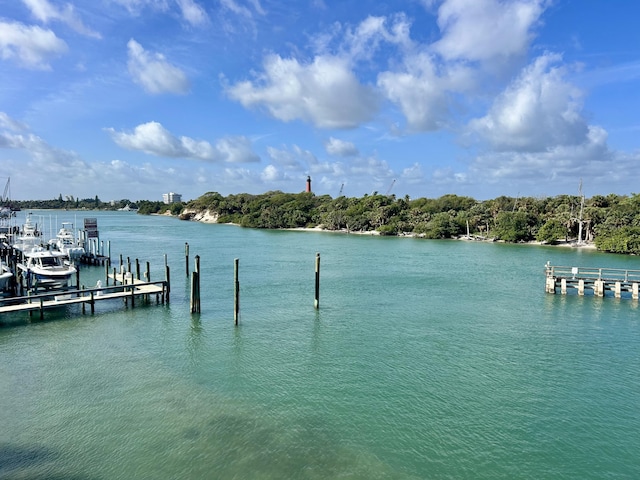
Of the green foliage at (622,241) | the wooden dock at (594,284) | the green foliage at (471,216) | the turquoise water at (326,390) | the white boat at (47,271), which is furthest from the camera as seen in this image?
the green foliage at (471,216)

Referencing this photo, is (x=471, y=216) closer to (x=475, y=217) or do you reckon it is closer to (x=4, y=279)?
(x=475, y=217)

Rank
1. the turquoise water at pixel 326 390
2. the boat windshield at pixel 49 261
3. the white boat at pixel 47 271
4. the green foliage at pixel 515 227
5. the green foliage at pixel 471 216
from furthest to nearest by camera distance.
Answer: the green foliage at pixel 515 227, the green foliage at pixel 471 216, the boat windshield at pixel 49 261, the white boat at pixel 47 271, the turquoise water at pixel 326 390

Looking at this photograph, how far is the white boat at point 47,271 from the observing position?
31.4 m

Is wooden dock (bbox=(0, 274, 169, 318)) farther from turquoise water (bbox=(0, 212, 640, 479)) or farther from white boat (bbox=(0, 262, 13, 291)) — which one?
white boat (bbox=(0, 262, 13, 291))

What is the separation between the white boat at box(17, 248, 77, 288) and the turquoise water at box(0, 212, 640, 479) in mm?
6068

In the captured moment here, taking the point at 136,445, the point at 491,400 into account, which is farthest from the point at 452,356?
the point at 136,445

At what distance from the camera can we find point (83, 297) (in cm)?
2764

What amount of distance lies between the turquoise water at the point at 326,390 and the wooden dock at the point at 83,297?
85cm

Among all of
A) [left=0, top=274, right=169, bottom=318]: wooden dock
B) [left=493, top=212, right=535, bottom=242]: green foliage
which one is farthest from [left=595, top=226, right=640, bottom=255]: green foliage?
[left=0, top=274, right=169, bottom=318]: wooden dock

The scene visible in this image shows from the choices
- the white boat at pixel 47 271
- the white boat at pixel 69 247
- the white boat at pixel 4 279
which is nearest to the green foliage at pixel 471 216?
the white boat at pixel 69 247

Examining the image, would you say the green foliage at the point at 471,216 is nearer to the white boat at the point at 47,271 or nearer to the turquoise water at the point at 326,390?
the turquoise water at the point at 326,390

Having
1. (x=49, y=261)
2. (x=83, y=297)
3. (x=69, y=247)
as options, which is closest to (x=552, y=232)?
(x=69, y=247)

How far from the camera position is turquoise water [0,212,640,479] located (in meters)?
12.3

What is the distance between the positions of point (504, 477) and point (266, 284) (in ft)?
88.2
